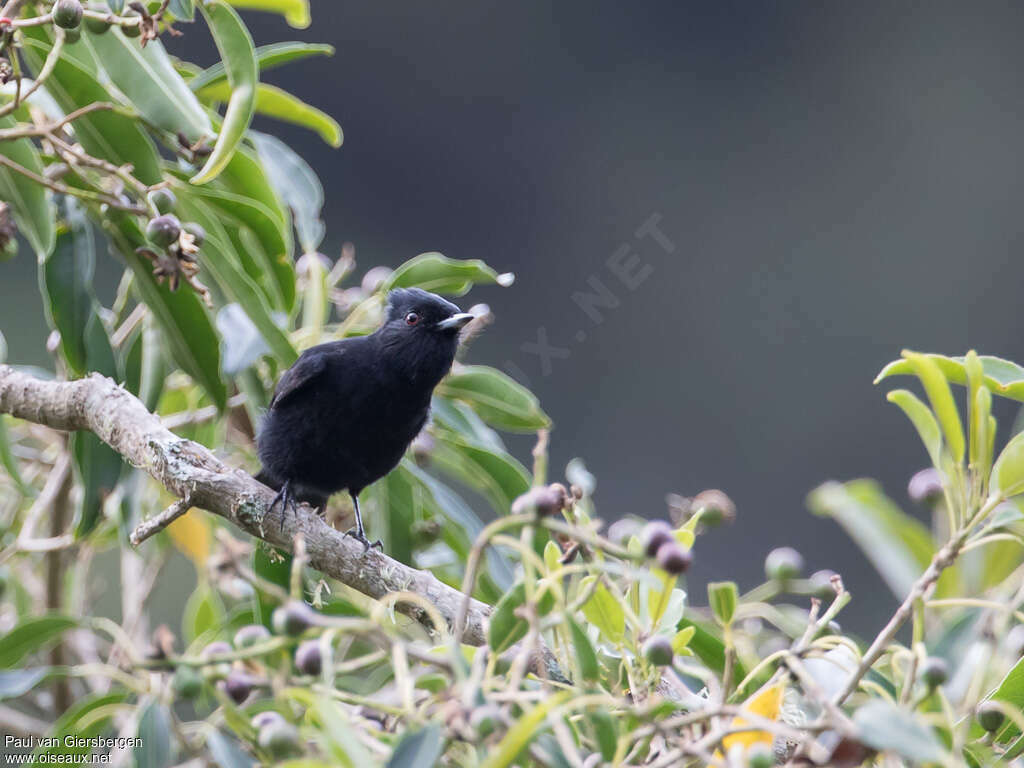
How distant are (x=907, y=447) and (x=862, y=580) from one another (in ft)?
5.77

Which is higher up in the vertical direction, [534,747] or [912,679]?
[912,679]

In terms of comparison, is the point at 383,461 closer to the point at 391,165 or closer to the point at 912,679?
the point at 912,679

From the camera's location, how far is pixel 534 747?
141 cm

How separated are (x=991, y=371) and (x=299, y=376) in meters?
2.01

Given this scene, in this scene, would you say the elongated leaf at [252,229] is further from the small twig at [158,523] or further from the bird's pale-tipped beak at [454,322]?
the small twig at [158,523]

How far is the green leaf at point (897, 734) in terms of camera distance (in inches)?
49.4

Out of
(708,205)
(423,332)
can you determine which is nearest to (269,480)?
(423,332)

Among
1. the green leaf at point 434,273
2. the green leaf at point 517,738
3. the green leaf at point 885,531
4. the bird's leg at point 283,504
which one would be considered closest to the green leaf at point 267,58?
the green leaf at point 434,273

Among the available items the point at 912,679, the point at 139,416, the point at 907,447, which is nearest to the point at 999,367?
the point at 912,679

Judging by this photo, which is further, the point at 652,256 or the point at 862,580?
the point at 652,256

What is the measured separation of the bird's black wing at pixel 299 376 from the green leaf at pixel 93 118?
812 millimetres

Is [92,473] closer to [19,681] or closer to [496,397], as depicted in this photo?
[19,681]

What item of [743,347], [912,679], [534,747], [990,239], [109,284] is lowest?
[109,284]

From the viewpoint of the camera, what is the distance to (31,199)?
104 inches
